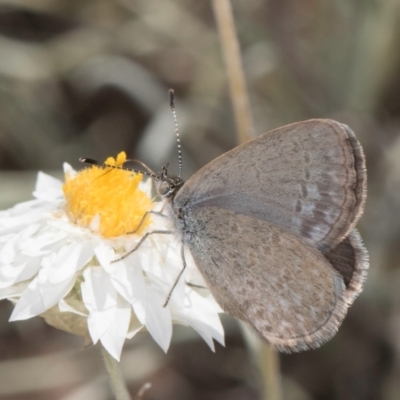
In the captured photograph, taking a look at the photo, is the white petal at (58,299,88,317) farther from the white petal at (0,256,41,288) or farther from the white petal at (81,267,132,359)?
the white petal at (0,256,41,288)

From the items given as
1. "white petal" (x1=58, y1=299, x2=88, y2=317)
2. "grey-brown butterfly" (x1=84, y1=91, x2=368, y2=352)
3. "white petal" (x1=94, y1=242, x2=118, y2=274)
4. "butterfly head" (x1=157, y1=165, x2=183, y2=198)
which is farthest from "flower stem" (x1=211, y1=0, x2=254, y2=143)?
"white petal" (x1=58, y1=299, x2=88, y2=317)

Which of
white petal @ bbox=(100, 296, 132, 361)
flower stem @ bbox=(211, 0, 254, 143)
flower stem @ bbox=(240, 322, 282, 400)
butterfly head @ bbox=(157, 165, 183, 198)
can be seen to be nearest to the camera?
white petal @ bbox=(100, 296, 132, 361)

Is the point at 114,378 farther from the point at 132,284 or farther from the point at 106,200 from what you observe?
the point at 106,200

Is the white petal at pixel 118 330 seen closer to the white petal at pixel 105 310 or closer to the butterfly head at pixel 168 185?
the white petal at pixel 105 310

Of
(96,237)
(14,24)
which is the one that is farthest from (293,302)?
(14,24)

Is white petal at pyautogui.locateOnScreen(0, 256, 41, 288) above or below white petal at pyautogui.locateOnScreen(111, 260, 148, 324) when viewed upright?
above

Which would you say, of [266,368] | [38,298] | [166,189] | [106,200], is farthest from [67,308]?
[266,368]

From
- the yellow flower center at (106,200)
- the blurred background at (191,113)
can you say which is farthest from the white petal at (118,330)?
the blurred background at (191,113)
